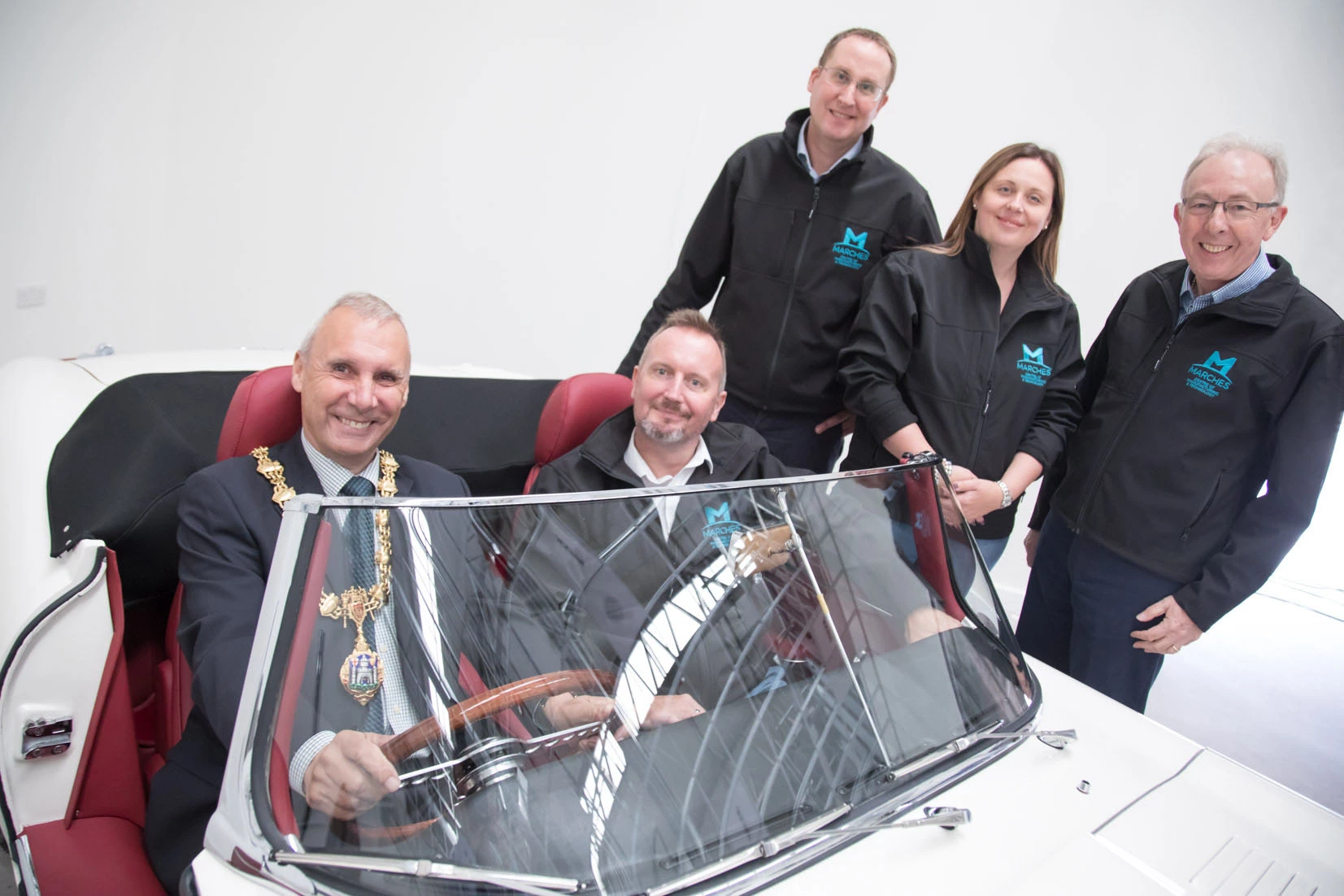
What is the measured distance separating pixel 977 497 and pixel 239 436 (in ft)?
5.65

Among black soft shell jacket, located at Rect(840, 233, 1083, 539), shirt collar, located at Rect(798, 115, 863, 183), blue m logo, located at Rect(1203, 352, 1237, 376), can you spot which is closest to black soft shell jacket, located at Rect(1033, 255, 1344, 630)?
blue m logo, located at Rect(1203, 352, 1237, 376)

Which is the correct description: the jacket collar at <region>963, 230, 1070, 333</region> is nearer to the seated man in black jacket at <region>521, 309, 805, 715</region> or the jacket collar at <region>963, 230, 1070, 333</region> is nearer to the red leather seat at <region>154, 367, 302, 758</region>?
the seated man in black jacket at <region>521, 309, 805, 715</region>

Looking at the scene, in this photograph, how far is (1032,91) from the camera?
400 centimetres

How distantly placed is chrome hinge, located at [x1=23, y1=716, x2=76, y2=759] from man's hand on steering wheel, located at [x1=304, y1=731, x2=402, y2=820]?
0.91m

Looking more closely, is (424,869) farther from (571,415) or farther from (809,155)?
(809,155)

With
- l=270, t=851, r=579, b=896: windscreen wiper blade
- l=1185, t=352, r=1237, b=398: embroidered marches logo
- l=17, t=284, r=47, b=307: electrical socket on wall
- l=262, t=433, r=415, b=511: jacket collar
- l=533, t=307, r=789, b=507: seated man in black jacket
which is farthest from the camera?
l=17, t=284, r=47, b=307: electrical socket on wall

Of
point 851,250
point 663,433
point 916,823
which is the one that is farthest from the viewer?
point 851,250

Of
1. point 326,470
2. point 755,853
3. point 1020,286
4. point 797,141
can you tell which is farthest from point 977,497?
point 326,470

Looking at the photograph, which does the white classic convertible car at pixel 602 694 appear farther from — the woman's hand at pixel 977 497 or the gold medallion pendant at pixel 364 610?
the woman's hand at pixel 977 497

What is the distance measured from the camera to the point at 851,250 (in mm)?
2533

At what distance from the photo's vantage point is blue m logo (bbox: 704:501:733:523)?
4.43 feet

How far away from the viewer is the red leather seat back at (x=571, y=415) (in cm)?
215

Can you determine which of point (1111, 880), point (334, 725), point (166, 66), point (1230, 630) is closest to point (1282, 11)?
point (1230, 630)

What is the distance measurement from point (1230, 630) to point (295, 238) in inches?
197
